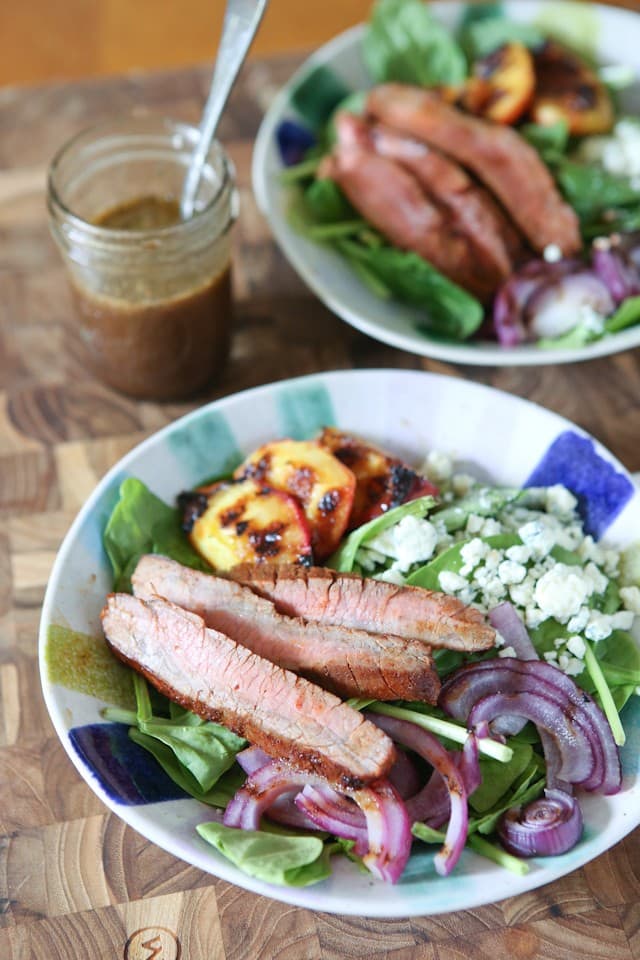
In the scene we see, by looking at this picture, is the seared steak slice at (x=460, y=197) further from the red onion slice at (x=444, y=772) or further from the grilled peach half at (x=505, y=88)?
the red onion slice at (x=444, y=772)

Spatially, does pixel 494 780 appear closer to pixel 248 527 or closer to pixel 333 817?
pixel 333 817

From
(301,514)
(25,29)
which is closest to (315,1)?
(25,29)

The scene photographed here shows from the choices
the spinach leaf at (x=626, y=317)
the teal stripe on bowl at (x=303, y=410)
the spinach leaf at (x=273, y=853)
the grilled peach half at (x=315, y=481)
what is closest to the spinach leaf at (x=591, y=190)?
the spinach leaf at (x=626, y=317)

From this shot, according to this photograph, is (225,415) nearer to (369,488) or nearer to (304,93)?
(369,488)

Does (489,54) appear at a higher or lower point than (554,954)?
higher

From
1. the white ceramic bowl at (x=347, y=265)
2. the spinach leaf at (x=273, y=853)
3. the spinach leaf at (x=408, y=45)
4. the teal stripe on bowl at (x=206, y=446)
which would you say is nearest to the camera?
the spinach leaf at (x=273, y=853)

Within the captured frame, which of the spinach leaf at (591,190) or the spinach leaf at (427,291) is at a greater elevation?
the spinach leaf at (591,190)

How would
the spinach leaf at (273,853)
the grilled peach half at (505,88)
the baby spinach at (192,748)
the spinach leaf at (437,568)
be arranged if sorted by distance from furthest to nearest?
the grilled peach half at (505,88) → the spinach leaf at (437,568) → the baby spinach at (192,748) → the spinach leaf at (273,853)
